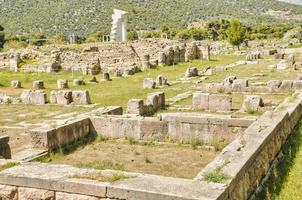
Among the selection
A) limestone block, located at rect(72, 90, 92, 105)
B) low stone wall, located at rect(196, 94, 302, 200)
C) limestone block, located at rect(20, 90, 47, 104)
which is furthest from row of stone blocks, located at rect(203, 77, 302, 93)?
low stone wall, located at rect(196, 94, 302, 200)

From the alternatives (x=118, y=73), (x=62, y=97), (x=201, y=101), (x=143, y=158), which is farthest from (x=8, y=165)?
(x=118, y=73)

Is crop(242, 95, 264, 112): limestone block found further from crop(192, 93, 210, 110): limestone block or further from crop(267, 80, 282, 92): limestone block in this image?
crop(267, 80, 282, 92): limestone block

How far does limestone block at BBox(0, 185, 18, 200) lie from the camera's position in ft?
22.4

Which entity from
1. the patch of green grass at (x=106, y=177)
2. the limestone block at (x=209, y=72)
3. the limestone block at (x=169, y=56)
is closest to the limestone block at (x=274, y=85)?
the limestone block at (x=209, y=72)

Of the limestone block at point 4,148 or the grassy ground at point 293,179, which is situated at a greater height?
the limestone block at point 4,148

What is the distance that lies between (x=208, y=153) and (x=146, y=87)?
533 inches

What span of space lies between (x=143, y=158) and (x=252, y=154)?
3.29m

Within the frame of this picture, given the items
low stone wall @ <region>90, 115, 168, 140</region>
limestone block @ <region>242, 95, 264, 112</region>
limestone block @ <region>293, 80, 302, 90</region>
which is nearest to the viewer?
low stone wall @ <region>90, 115, 168, 140</region>

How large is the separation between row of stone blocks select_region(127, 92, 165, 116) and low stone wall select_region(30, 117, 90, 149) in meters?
3.30

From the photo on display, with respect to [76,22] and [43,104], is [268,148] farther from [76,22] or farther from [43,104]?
[76,22]

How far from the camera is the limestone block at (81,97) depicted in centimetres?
1917

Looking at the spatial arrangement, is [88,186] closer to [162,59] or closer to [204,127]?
[204,127]

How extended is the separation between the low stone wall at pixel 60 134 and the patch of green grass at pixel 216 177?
16.6 feet

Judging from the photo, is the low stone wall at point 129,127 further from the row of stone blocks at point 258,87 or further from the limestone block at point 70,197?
the row of stone blocks at point 258,87
